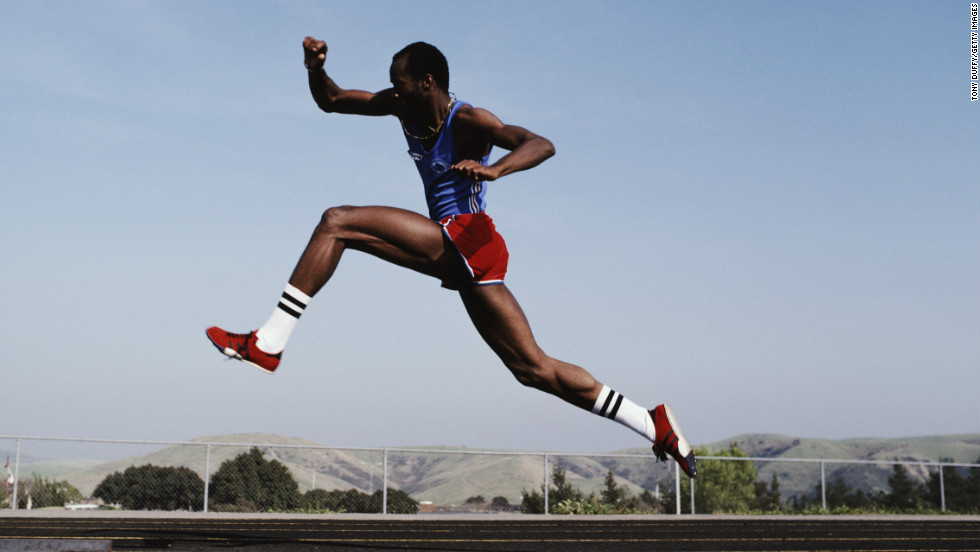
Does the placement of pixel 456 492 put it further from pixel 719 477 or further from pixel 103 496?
pixel 103 496

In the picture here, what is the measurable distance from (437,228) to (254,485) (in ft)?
42.9

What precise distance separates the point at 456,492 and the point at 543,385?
9826 centimetres

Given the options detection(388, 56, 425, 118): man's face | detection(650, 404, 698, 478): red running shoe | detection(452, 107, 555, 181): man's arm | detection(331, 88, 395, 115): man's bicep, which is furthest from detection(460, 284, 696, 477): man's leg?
detection(331, 88, 395, 115): man's bicep

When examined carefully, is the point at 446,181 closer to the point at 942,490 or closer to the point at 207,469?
the point at 207,469

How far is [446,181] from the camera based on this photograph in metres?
4.60

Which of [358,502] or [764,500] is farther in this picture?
[764,500]

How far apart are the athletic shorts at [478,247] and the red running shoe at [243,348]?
934mm

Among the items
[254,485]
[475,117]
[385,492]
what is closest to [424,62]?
[475,117]

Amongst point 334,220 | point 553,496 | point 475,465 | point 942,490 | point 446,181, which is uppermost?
point 446,181

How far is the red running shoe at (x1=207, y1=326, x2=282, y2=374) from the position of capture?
13.5 ft

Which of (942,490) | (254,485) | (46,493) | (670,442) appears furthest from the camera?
(942,490)

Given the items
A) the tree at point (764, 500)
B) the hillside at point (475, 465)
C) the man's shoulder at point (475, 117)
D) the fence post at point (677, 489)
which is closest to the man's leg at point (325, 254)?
the man's shoulder at point (475, 117)

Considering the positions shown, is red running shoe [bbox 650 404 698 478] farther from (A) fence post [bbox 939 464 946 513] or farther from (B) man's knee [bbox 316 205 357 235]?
(A) fence post [bbox 939 464 946 513]

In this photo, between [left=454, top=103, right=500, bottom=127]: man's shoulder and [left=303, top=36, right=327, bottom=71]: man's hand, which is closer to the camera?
[left=454, top=103, right=500, bottom=127]: man's shoulder
